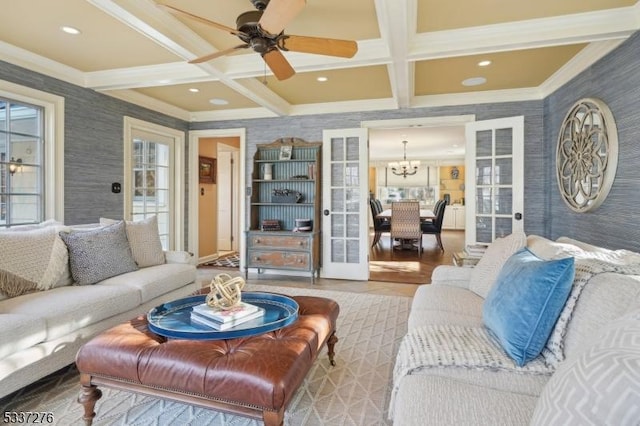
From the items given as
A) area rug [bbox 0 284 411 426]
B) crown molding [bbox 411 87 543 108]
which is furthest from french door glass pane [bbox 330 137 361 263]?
area rug [bbox 0 284 411 426]

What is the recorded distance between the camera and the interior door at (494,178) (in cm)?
403

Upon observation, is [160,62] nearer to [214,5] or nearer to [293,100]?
[214,5]

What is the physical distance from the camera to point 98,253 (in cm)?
275

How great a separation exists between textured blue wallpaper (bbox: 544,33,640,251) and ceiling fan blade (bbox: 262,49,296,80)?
8.24 feet

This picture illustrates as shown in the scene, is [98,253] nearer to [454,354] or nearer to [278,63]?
[278,63]

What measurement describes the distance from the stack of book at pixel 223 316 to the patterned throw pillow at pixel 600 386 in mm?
1381

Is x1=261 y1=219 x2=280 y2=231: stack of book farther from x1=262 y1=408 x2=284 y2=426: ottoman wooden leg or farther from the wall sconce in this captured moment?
x1=262 y1=408 x2=284 y2=426: ottoman wooden leg

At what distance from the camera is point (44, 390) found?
6.63 feet

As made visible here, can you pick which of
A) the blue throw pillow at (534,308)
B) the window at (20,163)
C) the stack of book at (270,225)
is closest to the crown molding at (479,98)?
the stack of book at (270,225)

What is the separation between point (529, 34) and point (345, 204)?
2807 millimetres

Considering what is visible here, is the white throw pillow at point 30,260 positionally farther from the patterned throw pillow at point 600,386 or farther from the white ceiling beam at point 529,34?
the white ceiling beam at point 529,34

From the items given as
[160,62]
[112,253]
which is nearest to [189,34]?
[160,62]

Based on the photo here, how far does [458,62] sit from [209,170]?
4.48 m

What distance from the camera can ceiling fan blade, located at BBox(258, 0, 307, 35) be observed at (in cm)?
181
